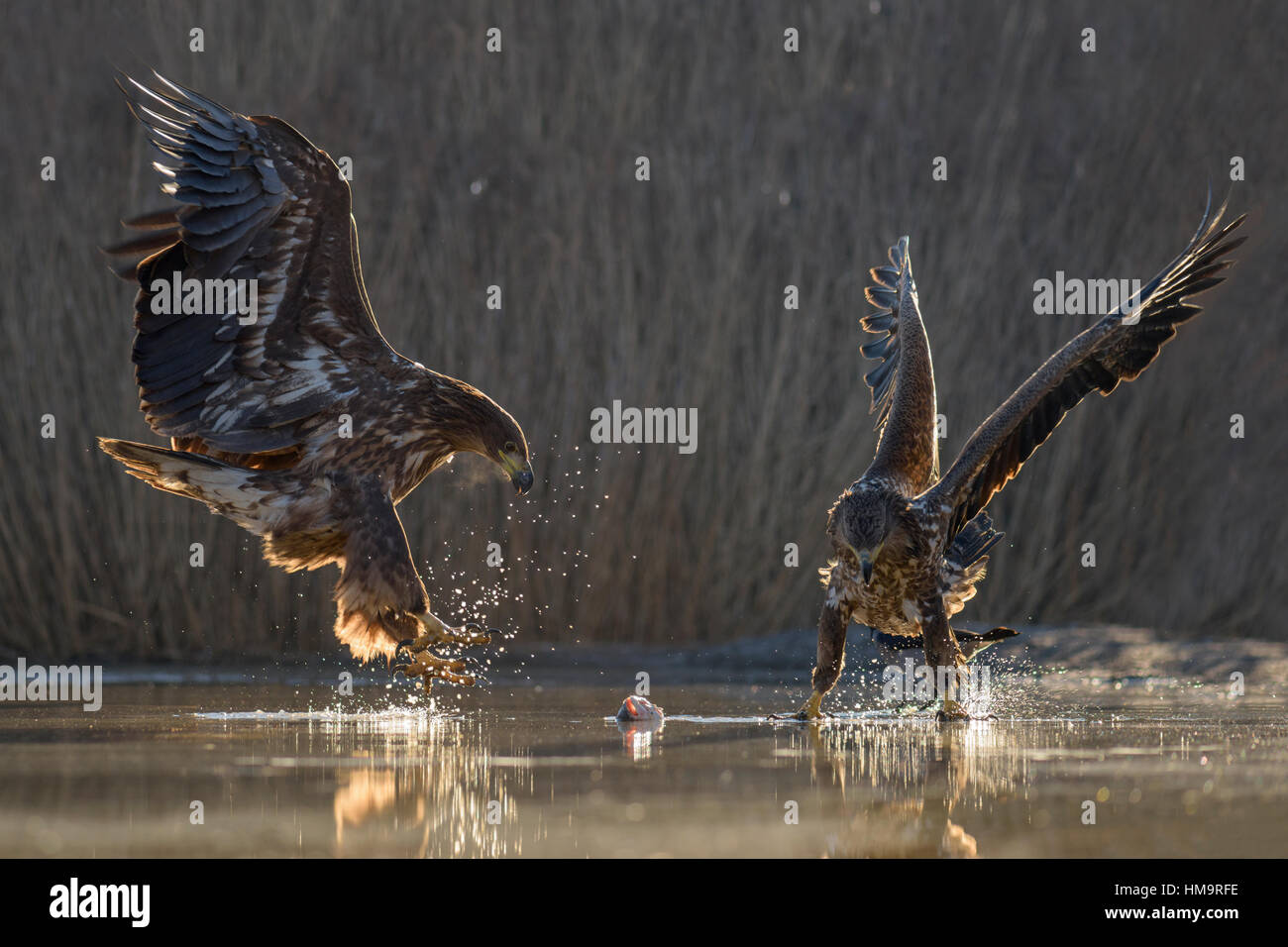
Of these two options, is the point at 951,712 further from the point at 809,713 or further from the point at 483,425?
the point at 483,425

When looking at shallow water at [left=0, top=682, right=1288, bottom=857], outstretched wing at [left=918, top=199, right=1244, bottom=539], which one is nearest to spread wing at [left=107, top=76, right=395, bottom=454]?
shallow water at [left=0, top=682, right=1288, bottom=857]

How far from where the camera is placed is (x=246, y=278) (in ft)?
21.3

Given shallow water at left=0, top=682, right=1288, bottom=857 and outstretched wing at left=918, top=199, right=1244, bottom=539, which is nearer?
shallow water at left=0, top=682, right=1288, bottom=857

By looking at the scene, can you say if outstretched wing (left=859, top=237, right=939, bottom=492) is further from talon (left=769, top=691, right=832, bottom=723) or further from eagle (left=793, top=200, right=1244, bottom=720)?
talon (left=769, top=691, right=832, bottom=723)

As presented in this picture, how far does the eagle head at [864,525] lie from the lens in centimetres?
664

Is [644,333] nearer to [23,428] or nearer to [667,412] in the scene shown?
[667,412]

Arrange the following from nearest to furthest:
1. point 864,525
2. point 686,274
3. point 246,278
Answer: point 246,278 < point 864,525 < point 686,274

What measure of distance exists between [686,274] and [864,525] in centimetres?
375

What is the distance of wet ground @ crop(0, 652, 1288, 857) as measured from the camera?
3.93 metres

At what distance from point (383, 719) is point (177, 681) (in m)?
2.29

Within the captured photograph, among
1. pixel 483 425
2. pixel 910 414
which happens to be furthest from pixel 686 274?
pixel 483 425

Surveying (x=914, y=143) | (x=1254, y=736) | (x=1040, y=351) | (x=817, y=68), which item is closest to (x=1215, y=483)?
(x=1040, y=351)

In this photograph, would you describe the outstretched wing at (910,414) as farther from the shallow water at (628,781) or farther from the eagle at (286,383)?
the eagle at (286,383)

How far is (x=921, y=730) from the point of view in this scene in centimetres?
662
